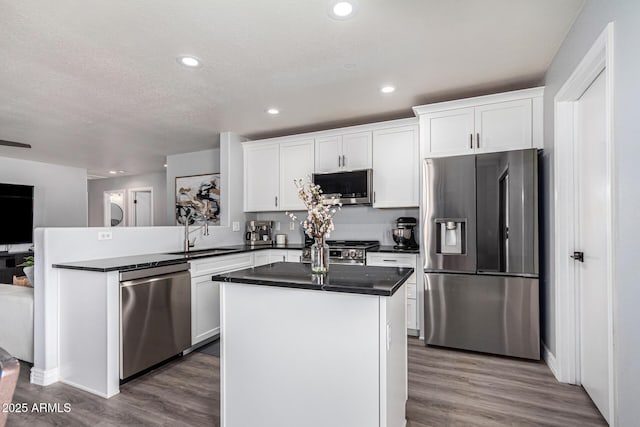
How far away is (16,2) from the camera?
180 centimetres

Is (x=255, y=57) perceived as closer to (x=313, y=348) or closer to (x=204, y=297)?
(x=313, y=348)

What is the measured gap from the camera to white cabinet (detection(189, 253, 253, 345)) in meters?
3.12

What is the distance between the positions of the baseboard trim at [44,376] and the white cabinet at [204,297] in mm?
1018

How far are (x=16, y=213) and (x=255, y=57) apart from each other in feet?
20.6

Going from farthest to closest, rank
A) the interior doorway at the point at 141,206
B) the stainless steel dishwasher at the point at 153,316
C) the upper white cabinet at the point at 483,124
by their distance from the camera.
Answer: the interior doorway at the point at 141,206 < the upper white cabinet at the point at 483,124 < the stainless steel dishwasher at the point at 153,316

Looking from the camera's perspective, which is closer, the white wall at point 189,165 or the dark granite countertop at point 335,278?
the dark granite countertop at point 335,278

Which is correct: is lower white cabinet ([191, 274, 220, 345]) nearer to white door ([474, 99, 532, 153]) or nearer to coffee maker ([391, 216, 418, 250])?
coffee maker ([391, 216, 418, 250])

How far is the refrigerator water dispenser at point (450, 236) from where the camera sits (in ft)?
10.1

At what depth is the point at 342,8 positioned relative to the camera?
6.22 feet

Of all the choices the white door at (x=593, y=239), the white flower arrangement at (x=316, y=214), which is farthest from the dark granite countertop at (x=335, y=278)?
the white door at (x=593, y=239)

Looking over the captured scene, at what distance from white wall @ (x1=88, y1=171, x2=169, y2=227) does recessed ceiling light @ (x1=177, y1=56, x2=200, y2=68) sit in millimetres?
4556

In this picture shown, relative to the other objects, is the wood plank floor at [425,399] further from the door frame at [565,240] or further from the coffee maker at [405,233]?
the coffee maker at [405,233]

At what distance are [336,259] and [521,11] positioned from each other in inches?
106

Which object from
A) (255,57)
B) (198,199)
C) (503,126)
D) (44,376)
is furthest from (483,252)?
(198,199)
